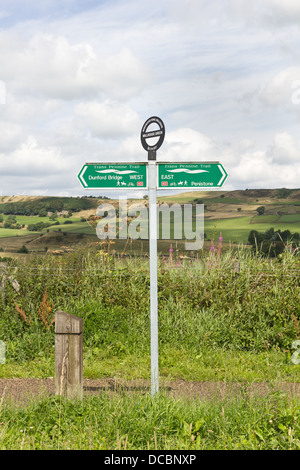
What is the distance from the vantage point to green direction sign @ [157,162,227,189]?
5539mm

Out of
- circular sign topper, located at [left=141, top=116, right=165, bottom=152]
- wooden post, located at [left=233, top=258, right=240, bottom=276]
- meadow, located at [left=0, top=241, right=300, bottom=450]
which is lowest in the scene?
meadow, located at [left=0, top=241, right=300, bottom=450]

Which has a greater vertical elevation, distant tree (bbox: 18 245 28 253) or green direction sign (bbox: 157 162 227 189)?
green direction sign (bbox: 157 162 227 189)

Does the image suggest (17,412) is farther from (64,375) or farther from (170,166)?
(170,166)

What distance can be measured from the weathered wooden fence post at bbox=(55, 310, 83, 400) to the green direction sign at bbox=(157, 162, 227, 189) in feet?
6.21

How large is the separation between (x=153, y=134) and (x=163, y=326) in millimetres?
3465

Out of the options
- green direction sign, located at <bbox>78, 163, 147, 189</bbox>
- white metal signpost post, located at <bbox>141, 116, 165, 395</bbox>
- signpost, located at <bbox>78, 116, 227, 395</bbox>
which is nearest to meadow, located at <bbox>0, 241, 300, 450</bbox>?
white metal signpost post, located at <bbox>141, 116, 165, 395</bbox>

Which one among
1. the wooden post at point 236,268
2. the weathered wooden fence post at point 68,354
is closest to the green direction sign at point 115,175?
the weathered wooden fence post at point 68,354

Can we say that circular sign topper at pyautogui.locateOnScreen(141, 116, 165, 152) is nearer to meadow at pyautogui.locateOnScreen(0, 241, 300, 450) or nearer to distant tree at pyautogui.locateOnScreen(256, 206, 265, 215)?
meadow at pyautogui.locateOnScreen(0, 241, 300, 450)

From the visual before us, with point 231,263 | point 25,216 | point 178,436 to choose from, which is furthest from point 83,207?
point 178,436

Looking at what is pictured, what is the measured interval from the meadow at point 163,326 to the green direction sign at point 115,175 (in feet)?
7.19

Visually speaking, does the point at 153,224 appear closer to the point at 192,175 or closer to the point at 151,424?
the point at 192,175

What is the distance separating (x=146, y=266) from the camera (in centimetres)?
905

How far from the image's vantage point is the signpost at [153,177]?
5.55 meters

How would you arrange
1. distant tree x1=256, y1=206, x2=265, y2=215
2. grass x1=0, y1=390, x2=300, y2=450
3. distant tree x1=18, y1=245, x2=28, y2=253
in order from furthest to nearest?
distant tree x1=256, y1=206, x2=265, y2=215, distant tree x1=18, y1=245, x2=28, y2=253, grass x1=0, y1=390, x2=300, y2=450
